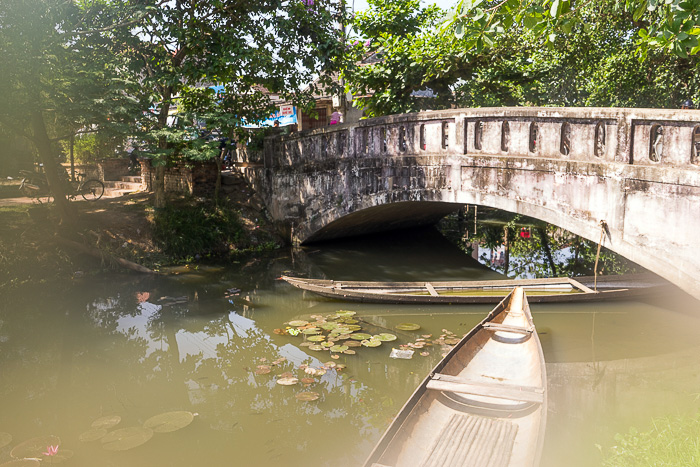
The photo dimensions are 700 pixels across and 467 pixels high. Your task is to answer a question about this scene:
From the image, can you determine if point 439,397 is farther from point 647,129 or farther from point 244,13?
point 244,13

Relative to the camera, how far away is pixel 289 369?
7.29 meters

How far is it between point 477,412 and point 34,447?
4.32m

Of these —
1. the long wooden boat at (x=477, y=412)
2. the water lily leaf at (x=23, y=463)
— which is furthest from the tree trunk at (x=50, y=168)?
the long wooden boat at (x=477, y=412)

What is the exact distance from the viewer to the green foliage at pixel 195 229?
13312mm

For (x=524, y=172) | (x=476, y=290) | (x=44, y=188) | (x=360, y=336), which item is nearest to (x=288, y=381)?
(x=360, y=336)

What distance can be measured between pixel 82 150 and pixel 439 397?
17848 millimetres

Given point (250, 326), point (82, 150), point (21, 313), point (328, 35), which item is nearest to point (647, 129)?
point (250, 326)

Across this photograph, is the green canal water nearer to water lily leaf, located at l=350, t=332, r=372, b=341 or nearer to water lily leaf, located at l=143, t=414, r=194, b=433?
water lily leaf, located at l=143, t=414, r=194, b=433

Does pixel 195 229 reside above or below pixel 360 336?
above

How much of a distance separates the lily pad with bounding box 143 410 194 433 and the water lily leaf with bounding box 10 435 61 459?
88 cm

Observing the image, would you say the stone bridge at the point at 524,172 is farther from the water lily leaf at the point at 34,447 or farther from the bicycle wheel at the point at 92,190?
the water lily leaf at the point at 34,447

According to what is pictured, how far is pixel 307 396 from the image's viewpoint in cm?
644

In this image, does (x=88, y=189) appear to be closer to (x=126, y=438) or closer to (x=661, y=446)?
(x=126, y=438)

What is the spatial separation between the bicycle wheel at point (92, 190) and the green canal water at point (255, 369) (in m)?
4.07
